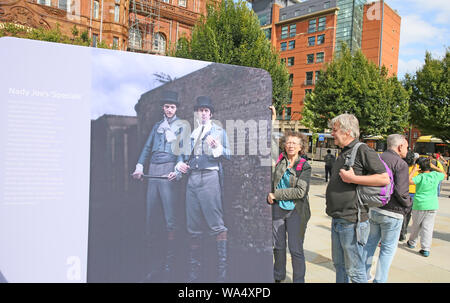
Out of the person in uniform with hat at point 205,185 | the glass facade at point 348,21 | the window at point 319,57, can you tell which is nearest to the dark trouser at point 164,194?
the person in uniform with hat at point 205,185

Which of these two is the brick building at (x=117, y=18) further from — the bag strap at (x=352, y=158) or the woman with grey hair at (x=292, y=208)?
the bag strap at (x=352, y=158)

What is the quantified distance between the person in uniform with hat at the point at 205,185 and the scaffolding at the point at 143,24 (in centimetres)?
3150

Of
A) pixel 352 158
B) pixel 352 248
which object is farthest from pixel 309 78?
pixel 352 248

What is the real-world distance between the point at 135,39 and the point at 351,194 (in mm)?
33540

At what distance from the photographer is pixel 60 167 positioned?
210cm

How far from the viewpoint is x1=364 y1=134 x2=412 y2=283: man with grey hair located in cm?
343

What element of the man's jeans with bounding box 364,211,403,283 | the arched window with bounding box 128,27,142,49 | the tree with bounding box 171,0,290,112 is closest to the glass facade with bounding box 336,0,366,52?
the arched window with bounding box 128,27,142,49

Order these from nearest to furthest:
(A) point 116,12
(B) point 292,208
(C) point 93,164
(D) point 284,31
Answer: (C) point 93,164 < (B) point 292,208 < (A) point 116,12 < (D) point 284,31

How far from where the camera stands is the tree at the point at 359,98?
591 inches

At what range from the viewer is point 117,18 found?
2842 cm

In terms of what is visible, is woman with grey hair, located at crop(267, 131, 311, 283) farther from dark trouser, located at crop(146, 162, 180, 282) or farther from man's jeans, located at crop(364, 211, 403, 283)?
dark trouser, located at crop(146, 162, 180, 282)

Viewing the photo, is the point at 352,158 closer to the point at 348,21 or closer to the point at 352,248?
the point at 352,248

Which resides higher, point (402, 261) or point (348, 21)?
point (348, 21)
